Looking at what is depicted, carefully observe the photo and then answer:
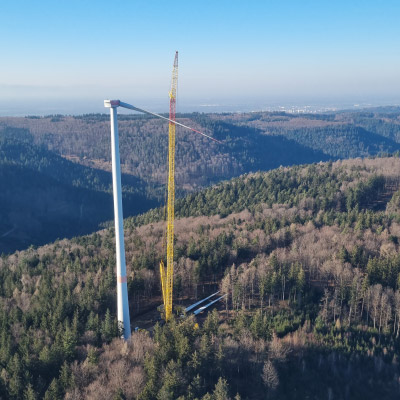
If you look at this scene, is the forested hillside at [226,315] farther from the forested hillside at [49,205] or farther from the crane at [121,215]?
the forested hillside at [49,205]

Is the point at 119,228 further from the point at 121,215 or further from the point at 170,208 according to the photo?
the point at 170,208

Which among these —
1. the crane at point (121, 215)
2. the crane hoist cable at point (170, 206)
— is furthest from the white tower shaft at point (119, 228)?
the crane hoist cable at point (170, 206)

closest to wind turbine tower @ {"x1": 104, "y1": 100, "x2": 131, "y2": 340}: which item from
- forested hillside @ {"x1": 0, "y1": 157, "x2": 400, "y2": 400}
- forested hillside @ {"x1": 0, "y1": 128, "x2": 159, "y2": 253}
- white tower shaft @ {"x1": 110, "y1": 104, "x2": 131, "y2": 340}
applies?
white tower shaft @ {"x1": 110, "y1": 104, "x2": 131, "y2": 340}

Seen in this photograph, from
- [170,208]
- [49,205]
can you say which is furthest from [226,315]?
[49,205]

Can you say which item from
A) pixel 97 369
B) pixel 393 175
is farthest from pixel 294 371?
pixel 393 175

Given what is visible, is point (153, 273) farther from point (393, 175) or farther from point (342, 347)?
point (393, 175)

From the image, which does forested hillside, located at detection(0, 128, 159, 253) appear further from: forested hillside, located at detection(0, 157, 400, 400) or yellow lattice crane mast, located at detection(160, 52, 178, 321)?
yellow lattice crane mast, located at detection(160, 52, 178, 321)
